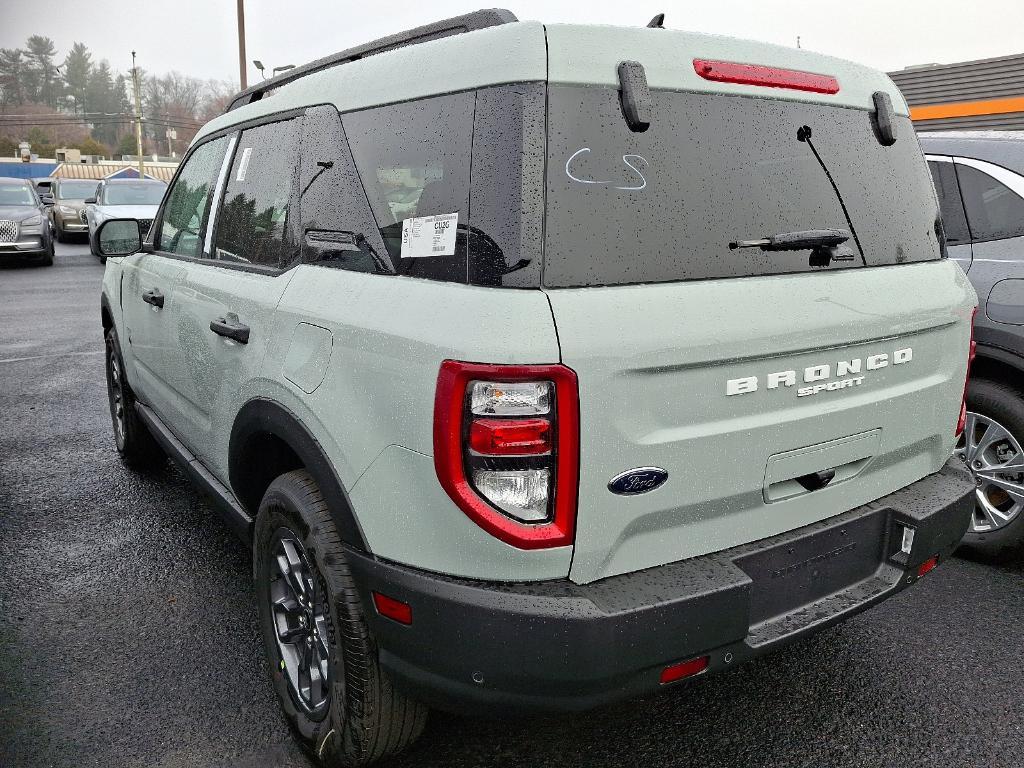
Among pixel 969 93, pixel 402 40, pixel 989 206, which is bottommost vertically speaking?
pixel 989 206

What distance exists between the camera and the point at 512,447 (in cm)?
169

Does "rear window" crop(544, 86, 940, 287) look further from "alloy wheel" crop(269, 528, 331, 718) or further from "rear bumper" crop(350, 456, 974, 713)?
"alloy wheel" crop(269, 528, 331, 718)

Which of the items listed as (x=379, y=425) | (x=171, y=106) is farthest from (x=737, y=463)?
(x=171, y=106)

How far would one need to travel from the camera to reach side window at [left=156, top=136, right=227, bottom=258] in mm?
3242

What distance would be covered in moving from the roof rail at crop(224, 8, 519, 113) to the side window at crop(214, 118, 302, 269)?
25 cm

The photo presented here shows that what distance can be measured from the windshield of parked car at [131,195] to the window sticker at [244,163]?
1704 centimetres

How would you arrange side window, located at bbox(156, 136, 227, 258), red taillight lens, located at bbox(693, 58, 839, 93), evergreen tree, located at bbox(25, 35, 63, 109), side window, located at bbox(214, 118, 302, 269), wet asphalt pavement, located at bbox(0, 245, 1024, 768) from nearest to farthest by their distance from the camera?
red taillight lens, located at bbox(693, 58, 839, 93) < wet asphalt pavement, located at bbox(0, 245, 1024, 768) < side window, located at bbox(214, 118, 302, 269) < side window, located at bbox(156, 136, 227, 258) < evergreen tree, located at bbox(25, 35, 63, 109)

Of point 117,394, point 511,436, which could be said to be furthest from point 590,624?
point 117,394

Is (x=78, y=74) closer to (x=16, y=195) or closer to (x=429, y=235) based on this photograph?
(x=16, y=195)

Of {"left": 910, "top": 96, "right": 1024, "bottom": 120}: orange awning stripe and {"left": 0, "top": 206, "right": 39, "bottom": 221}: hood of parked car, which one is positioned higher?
{"left": 910, "top": 96, "right": 1024, "bottom": 120}: orange awning stripe

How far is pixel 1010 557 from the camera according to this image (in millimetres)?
3611

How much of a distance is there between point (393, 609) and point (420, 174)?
1026 millimetres

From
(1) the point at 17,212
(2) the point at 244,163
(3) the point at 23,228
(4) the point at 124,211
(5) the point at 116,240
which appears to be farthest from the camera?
(4) the point at 124,211

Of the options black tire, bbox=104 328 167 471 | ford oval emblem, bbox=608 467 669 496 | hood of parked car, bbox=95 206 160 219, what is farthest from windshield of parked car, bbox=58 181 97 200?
ford oval emblem, bbox=608 467 669 496
